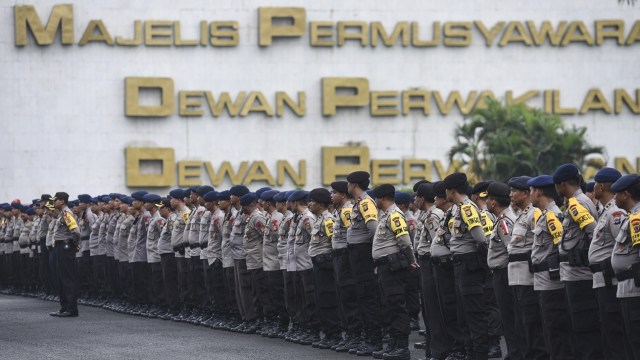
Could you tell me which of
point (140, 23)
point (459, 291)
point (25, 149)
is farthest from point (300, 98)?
point (459, 291)

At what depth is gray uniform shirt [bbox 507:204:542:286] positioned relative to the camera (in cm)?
1295

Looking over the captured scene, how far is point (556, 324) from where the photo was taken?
479 inches

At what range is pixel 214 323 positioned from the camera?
68.7 feet

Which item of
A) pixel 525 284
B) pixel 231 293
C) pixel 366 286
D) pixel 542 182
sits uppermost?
pixel 542 182

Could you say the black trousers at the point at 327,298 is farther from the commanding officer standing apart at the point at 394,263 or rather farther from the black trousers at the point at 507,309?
the black trousers at the point at 507,309

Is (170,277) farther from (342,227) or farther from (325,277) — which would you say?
(342,227)

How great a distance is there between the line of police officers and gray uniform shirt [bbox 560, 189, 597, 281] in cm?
1

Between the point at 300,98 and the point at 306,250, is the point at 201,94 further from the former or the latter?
the point at 306,250

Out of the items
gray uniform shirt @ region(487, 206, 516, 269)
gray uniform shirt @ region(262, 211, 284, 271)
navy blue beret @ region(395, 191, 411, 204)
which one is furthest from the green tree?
gray uniform shirt @ region(487, 206, 516, 269)

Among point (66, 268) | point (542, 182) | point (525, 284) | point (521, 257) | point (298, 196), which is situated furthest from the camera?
point (66, 268)

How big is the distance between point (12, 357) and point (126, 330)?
4.13 metres

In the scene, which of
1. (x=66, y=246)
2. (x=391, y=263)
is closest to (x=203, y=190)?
(x=66, y=246)

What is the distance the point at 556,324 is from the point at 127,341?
766 centimetres

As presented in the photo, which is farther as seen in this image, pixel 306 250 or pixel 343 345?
pixel 306 250
